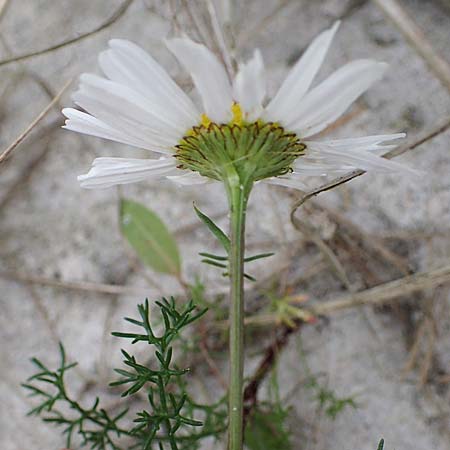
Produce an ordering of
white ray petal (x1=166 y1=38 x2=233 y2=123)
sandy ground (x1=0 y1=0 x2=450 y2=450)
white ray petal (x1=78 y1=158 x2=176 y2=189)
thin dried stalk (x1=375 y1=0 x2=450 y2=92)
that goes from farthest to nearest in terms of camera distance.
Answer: sandy ground (x1=0 y1=0 x2=450 y2=450)
thin dried stalk (x1=375 y1=0 x2=450 y2=92)
white ray petal (x1=78 y1=158 x2=176 y2=189)
white ray petal (x1=166 y1=38 x2=233 y2=123)

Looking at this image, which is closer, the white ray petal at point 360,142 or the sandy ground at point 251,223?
the white ray petal at point 360,142

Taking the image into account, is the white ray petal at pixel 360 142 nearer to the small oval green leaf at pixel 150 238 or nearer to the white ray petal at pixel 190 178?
the white ray petal at pixel 190 178

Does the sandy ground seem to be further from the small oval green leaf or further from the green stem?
the green stem

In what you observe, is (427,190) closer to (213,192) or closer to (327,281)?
(327,281)

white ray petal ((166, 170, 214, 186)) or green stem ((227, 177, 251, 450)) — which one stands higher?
white ray petal ((166, 170, 214, 186))

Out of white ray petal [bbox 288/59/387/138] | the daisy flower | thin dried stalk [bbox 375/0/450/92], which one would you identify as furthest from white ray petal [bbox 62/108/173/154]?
thin dried stalk [bbox 375/0/450/92]

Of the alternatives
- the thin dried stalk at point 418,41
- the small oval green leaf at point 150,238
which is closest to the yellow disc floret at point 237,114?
the thin dried stalk at point 418,41
